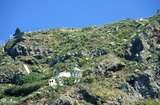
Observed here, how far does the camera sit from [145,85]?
125 m

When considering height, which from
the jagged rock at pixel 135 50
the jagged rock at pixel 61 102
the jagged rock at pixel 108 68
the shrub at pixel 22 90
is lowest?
the jagged rock at pixel 61 102

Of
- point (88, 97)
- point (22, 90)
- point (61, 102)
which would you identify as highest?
point (22, 90)

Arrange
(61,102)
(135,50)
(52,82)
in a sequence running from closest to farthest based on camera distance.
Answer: (61,102)
(52,82)
(135,50)

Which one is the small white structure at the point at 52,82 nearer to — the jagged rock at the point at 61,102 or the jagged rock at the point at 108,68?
the jagged rock at the point at 61,102

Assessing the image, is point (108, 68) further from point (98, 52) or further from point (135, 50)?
point (98, 52)

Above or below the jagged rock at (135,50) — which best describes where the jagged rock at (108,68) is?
below

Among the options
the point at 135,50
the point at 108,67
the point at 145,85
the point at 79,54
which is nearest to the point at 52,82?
the point at 108,67

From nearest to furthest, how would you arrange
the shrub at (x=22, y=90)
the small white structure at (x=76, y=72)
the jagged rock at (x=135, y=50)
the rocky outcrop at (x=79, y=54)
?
1. the shrub at (x=22, y=90)
2. the small white structure at (x=76, y=72)
3. the jagged rock at (x=135, y=50)
4. the rocky outcrop at (x=79, y=54)

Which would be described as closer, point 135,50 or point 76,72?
point 76,72

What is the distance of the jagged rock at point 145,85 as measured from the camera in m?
124

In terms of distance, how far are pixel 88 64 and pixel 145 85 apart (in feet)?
68.7

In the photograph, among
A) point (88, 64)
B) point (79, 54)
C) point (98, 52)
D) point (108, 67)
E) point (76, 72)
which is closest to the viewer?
point (108, 67)

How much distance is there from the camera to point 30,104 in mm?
119375

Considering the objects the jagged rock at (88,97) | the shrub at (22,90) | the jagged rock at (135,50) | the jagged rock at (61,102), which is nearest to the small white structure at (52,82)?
the shrub at (22,90)
